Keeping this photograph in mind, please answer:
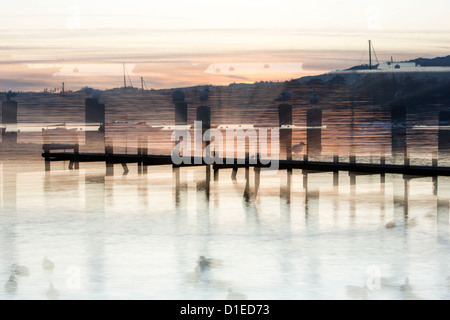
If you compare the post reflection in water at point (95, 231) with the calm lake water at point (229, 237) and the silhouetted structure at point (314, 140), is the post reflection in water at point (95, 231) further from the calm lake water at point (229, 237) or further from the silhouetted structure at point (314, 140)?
the silhouetted structure at point (314, 140)

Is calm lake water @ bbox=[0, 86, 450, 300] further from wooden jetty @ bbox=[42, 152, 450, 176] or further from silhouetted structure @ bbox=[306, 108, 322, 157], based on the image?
silhouetted structure @ bbox=[306, 108, 322, 157]

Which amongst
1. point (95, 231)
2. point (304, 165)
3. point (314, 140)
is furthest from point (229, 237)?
→ point (314, 140)

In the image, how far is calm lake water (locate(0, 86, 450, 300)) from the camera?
9.09 meters

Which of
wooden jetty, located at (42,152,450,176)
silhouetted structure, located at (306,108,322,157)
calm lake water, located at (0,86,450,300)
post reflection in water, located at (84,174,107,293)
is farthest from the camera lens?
silhouetted structure, located at (306,108,322,157)

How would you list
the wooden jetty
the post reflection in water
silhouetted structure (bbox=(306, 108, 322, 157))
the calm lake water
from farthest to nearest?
1. silhouetted structure (bbox=(306, 108, 322, 157))
2. the wooden jetty
3. the post reflection in water
4. the calm lake water

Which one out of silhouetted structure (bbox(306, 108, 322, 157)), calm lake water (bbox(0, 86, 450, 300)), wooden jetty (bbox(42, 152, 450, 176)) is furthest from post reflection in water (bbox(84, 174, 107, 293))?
silhouetted structure (bbox(306, 108, 322, 157))

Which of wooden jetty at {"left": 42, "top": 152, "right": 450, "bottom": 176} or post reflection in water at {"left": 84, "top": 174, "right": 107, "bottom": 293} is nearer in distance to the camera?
post reflection in water at {"left": 84, "top": 174, "right": 107, "bottom": 293}

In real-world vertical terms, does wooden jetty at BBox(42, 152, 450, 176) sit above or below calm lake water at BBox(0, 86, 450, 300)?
above

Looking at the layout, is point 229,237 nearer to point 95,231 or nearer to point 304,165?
point 95,231

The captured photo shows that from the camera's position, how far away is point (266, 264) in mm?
10219

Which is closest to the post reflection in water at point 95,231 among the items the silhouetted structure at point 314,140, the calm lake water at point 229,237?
the calm lake water at point 229,237

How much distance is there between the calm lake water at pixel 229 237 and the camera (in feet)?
29.8

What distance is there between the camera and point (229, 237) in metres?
12.2
